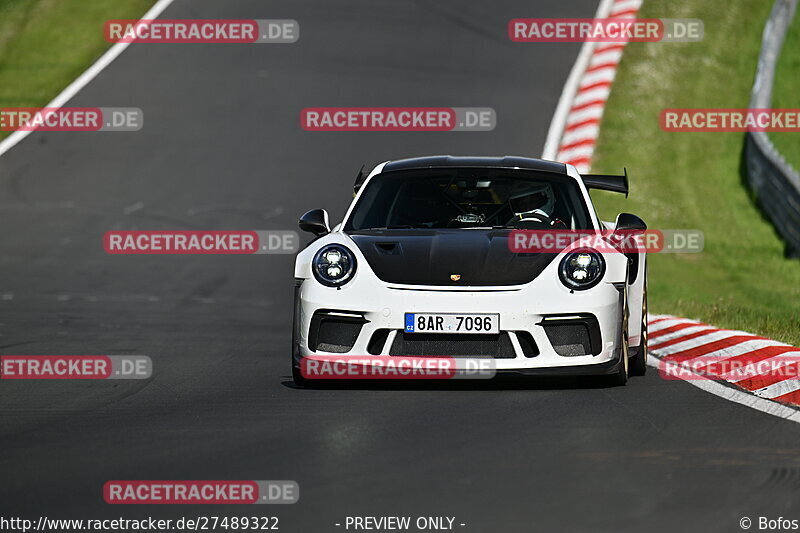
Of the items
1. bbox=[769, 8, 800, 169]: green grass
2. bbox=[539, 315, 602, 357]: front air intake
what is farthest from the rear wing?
bbox=[769, 8, 800, 169]: green grass

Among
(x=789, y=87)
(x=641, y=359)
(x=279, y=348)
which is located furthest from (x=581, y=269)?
(x=789, y=87)

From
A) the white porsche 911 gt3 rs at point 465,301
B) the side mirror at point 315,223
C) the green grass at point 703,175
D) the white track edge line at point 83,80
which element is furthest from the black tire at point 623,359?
the white track edge line at point 83,80

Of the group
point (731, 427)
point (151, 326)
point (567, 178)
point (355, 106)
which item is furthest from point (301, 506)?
point (355, 106)

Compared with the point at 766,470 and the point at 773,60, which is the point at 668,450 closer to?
the point at 766,470

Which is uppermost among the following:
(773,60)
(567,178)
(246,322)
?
(773,60)

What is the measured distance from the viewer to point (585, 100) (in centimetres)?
2200

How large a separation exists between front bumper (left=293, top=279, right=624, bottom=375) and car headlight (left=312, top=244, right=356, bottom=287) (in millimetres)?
71

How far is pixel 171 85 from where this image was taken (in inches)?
868

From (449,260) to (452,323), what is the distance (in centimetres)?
46

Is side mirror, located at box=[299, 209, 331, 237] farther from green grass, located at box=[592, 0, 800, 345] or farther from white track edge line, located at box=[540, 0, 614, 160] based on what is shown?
white track edge line, located at box=[540, 0, 614, 160]

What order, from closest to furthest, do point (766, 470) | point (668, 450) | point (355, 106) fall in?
point (766, 470), point (668, 450), point (355, 106)

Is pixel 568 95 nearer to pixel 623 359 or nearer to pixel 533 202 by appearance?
pixel 533 202

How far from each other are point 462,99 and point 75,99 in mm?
5546

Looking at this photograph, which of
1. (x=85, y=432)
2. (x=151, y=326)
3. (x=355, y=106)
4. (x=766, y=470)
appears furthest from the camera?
(x=355, y=106)
